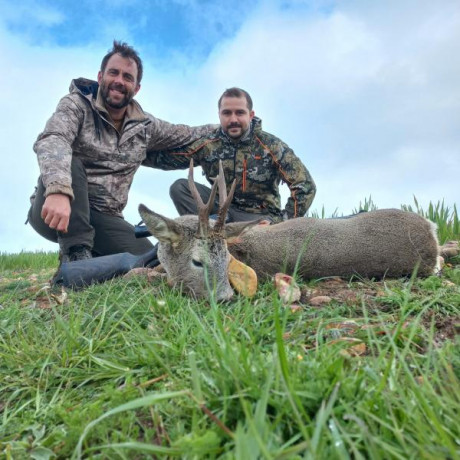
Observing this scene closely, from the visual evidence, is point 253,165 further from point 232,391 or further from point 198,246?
point 232,391

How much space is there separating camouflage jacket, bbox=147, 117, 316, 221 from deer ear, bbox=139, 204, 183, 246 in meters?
3.13

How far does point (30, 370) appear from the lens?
250 centimetres

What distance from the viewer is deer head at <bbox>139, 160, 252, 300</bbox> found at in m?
3.85

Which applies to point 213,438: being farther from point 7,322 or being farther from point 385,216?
point 385,216

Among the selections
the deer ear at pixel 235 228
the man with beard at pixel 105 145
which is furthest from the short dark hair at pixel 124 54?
the deer ear at pixel 235 228

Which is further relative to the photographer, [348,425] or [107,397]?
[107,397]

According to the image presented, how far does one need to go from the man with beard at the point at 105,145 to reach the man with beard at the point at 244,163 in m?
0.29

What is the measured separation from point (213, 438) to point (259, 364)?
1.25ft

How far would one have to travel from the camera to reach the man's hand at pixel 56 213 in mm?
4816

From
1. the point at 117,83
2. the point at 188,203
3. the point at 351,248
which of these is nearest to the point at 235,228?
the point at 351,248

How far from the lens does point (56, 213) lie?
191 inches

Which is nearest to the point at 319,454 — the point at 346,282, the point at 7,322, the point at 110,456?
the point at 110,456

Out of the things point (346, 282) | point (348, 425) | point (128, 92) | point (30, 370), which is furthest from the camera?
point (128, 92)

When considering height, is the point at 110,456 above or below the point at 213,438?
below
